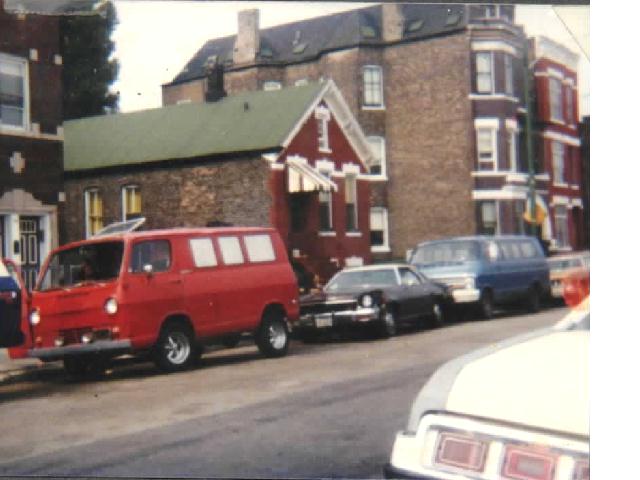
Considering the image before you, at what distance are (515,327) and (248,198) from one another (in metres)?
1.95

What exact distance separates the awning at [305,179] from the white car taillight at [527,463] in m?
3.11

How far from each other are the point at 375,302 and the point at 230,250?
1.20 m

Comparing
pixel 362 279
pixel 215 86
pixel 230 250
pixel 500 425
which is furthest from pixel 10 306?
pixel 500 425

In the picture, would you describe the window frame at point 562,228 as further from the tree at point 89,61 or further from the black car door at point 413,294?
the tree at point 89,61

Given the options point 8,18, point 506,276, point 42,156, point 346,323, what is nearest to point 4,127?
point 42,156

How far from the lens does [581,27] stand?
5.45 metres

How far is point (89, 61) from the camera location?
19.2 feet

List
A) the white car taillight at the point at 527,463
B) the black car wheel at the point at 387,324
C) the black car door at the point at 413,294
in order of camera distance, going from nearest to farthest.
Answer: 1. the white car taillight at the point at 527,463
2. the black car door at the point at 413,294
3. the black car wheel at the point at 387,324

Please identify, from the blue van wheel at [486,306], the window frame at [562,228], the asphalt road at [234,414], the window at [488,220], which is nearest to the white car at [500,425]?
the asphalt road at [234,414]

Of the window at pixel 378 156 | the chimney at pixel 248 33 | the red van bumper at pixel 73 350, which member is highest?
the chimney at pixel 248 33

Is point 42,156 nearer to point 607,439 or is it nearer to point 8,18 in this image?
point 8,18

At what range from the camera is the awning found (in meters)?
5.98

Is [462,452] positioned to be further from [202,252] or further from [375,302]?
[375,302]

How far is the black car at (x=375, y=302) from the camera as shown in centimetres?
612
